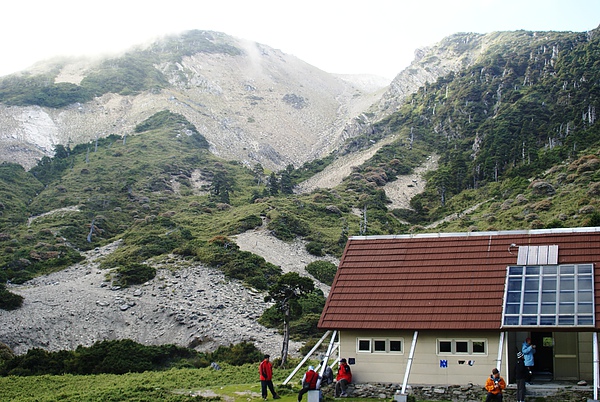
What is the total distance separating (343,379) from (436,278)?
15.5 feet

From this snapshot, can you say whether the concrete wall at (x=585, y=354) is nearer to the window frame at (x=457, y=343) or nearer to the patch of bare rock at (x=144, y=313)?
the window frame at (x=457, y=343)

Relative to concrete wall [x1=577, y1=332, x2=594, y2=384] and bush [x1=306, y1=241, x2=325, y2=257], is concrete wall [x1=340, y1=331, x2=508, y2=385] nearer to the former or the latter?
concrete wall [x1=577, y1=332, x2=594, y2=384]

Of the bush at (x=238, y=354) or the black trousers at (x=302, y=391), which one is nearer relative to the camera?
the black trousers at (x=302, y=391)

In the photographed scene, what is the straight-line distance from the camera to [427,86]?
481 ft

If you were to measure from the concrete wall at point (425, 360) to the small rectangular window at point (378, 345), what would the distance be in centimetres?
10

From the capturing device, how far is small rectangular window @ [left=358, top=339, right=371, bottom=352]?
2203 centimetres

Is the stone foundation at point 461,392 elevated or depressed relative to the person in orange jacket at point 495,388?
depressed

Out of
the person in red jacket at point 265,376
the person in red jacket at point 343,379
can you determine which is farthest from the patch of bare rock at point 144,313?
the person in red jacket at point 265,376

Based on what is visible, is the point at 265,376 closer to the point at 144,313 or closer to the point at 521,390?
the point at 521,390

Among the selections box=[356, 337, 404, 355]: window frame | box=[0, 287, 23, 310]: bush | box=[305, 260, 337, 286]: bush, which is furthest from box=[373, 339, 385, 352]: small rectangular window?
box=[305, 260, 337, 286]: bush

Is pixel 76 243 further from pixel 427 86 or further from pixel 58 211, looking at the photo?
pixel 427 86

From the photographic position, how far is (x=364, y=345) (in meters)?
22.1

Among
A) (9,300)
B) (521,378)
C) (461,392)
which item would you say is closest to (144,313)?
(9,300)

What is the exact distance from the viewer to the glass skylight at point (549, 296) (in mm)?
19484
